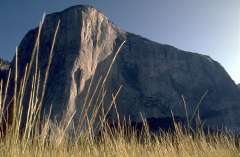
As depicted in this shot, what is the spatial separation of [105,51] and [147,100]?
7.29 meters

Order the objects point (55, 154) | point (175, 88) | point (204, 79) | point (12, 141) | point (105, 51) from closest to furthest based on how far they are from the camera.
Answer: point (12, 141), point (55, 154), point (105, 51), point (175, 88), point (204, 79)

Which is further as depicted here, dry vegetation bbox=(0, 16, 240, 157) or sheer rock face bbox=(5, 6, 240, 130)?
sheer rock face bbox=(5, 6, 240, 130)

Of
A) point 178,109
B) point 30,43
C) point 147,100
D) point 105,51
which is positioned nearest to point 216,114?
point 178,109

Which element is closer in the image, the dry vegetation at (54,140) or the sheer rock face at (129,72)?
the dry vegetation at (54,140)

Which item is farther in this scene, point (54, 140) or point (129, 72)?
point (129, 72)

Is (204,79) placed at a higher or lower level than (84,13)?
lower

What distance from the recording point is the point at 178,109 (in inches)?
2136

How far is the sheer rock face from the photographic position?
4916 centimetres

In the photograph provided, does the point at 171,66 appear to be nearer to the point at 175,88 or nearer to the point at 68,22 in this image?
the point at 175,88

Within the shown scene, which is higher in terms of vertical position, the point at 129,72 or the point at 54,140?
the point at 54,140

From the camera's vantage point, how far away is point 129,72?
5788cm

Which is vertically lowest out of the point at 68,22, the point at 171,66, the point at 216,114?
the point at 216,114

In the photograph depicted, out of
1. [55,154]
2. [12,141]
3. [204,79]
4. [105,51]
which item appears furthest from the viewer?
[204,79]

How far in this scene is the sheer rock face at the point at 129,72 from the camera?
4916 cm
